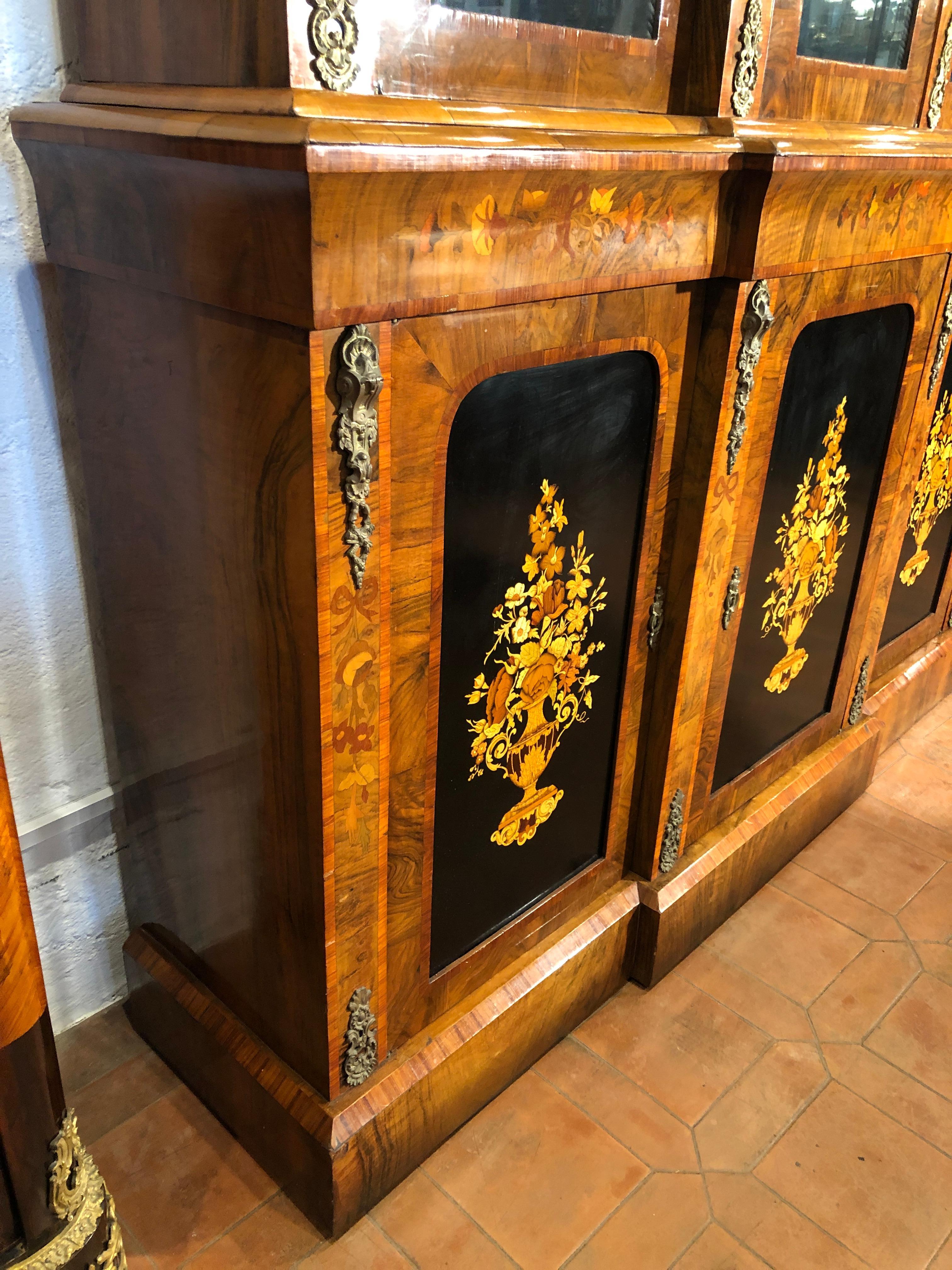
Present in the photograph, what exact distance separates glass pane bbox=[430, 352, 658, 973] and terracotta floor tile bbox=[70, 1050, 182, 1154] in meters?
0.59

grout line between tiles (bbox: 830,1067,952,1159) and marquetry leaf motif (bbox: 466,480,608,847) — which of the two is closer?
marquetry leaf motif (bbox: 466,480,608,847)

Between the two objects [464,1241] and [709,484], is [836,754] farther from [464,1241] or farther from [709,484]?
[464,1241]

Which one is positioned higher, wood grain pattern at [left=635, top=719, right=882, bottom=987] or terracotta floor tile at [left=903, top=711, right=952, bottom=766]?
wood grain pattern at [left=635, top=719, right=882, bottom=987]

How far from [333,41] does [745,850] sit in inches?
66.9

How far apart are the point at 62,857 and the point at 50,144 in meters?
1.09

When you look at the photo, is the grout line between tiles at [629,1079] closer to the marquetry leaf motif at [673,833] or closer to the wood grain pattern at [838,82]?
the marquetry leaf motif at [673,833]

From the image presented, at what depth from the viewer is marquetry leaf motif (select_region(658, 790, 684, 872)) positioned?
1870mm

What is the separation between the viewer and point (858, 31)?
1541 millimetres

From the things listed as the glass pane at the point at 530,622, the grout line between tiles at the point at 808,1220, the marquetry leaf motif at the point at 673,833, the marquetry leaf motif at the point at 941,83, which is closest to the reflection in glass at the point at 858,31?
the marquetry leaf motif at the point at 941,83

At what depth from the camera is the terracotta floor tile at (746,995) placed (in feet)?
6.22

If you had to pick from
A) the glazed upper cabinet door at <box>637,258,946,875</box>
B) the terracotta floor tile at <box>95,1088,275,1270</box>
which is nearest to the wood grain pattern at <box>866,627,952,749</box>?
the glazed upper cabinet door at <box>637,258,946,875</box>

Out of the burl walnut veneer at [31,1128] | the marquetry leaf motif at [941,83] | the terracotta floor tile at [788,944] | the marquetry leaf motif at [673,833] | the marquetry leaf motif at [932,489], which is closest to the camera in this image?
the burl walnut veneer at [31,1128]

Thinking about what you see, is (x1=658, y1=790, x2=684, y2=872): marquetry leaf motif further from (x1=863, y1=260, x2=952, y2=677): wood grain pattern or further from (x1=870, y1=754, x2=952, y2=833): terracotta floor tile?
(x1=870, y1=754, x2=952, y2=833): terracotta floor tile

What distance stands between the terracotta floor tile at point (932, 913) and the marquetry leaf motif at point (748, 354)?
120cm
